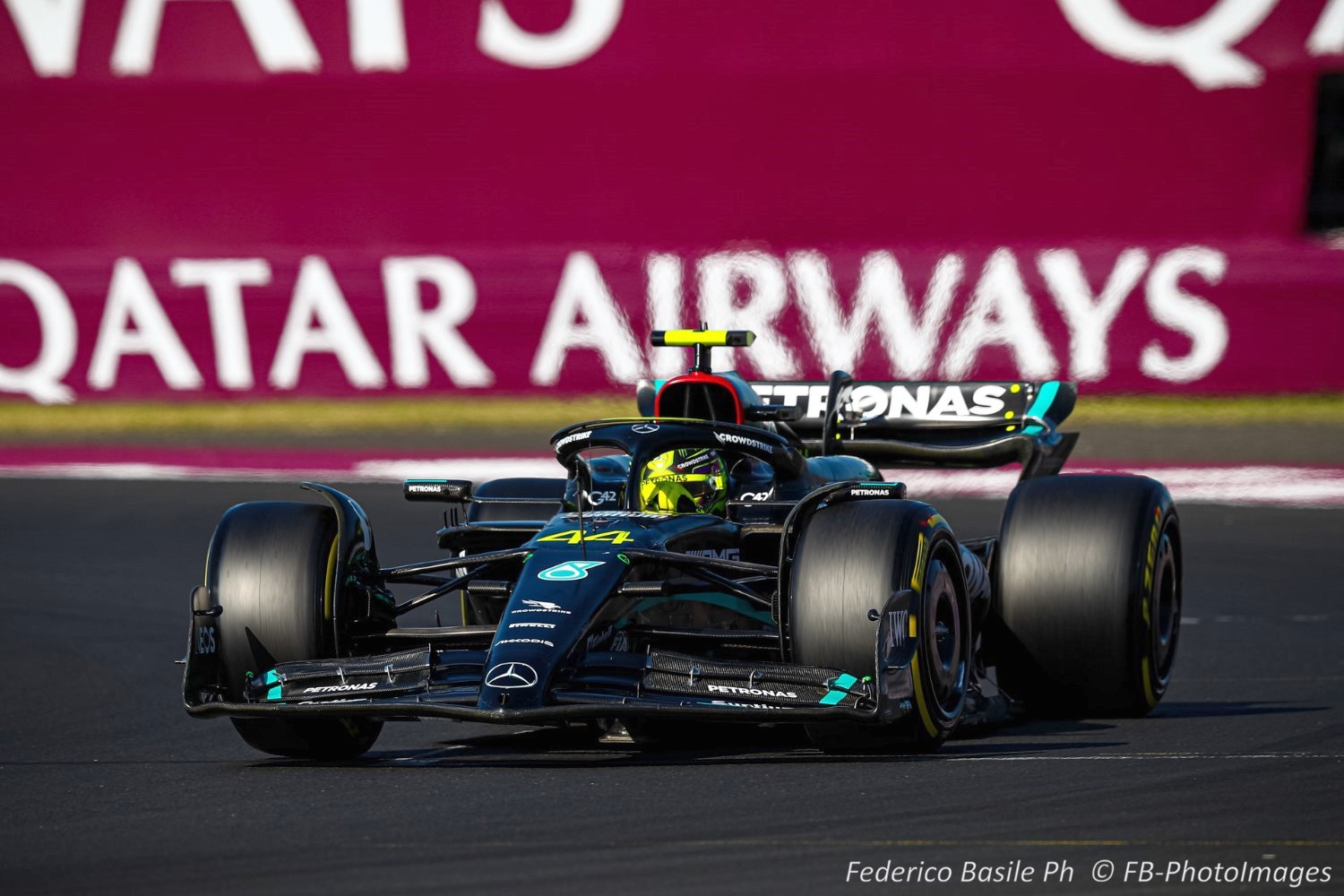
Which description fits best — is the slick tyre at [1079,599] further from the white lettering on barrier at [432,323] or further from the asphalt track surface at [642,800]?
the white lettering on barrier at [432,323]

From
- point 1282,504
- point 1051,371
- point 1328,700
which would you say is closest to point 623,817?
point 1328,700

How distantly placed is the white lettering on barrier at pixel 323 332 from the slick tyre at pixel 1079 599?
1149cm

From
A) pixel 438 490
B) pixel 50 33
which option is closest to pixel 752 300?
pixel 50 33

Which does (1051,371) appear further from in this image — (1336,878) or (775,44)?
(1336,878)

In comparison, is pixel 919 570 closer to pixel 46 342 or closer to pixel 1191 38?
pixel 1191 38

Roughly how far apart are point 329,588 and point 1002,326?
11.4 metres

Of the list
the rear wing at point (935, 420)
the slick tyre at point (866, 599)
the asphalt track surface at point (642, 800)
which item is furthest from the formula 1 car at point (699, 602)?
the rear wing at point (935, 420)

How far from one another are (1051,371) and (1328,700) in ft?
31.8

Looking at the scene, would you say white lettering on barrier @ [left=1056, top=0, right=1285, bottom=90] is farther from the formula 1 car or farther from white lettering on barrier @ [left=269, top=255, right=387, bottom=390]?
the formula 1 car

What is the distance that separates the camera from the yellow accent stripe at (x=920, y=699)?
22.2 ft

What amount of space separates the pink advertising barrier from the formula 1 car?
30.7ft

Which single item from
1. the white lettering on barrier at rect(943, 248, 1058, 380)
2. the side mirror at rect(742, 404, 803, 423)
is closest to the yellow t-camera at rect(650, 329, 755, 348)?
the side mirror at rect(742, 404, 803, 423)

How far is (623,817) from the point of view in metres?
5.84

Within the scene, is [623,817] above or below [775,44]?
below
